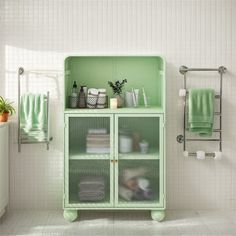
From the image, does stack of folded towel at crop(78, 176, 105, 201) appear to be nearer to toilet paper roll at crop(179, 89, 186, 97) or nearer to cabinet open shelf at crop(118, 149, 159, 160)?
cabinet open shelf at crop(118, 149, 159, 160)

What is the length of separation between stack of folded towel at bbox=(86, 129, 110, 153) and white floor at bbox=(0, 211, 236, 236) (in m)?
0.65

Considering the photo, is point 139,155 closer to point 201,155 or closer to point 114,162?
point 114,162

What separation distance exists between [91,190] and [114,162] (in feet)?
1.09

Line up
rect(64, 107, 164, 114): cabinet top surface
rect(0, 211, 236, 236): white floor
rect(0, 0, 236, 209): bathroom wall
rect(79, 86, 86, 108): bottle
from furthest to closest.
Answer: rect(0, 0, 236, 209): bathroom wall, rect(79, 86, 86, 108): bottle, rect(64, 107, 164, 114): cabinet top surface, rect(0, 211, 236, 236): white floor

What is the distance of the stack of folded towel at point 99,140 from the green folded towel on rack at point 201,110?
2.68ft

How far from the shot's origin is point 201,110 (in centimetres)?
492

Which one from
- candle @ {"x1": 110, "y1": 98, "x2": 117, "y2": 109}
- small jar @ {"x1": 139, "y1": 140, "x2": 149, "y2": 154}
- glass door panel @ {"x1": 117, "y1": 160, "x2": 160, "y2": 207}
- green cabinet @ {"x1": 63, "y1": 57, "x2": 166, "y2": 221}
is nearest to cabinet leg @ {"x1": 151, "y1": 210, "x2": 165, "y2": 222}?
green cabinet @ {"x1": 63, "y1": 57, "x2": 166, "y2": 221}

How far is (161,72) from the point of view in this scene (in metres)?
4.84

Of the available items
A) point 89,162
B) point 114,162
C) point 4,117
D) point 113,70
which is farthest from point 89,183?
point 113,70

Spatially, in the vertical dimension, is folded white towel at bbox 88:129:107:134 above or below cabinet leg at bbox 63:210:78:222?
above

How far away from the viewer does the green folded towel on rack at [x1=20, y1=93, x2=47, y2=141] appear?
4840 mm

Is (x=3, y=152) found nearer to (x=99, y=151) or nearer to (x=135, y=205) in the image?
(x=99, y=151)

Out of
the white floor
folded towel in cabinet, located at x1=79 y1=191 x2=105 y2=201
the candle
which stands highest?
the candle

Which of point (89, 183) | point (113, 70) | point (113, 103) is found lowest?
point (89, 183)
